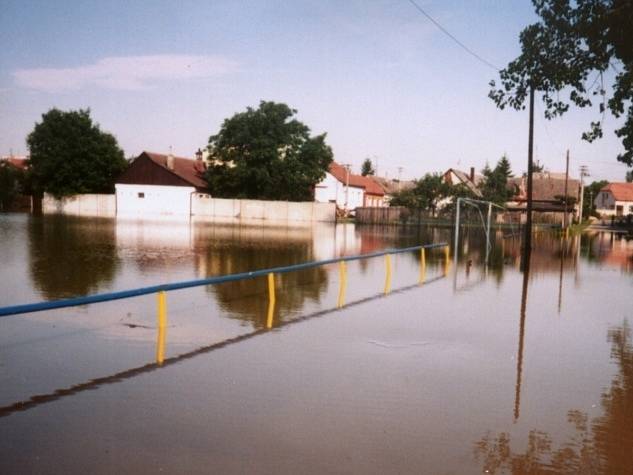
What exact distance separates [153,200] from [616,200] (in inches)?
3352

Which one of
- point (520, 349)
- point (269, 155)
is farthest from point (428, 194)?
point (520, 349)

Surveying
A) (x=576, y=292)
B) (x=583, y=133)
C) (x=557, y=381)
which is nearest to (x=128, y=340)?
(x=557, y=381)

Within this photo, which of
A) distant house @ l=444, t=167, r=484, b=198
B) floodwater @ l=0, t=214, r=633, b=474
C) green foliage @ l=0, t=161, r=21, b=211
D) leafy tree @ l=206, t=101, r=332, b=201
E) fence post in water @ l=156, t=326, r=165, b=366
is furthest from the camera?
distant house @ l=444, t=167, r=484, b=198

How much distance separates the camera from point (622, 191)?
10912cm

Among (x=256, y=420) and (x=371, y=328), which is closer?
(x=256, y=420)

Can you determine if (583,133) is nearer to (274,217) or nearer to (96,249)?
(96,249)

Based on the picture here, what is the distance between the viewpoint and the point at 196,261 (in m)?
19.2

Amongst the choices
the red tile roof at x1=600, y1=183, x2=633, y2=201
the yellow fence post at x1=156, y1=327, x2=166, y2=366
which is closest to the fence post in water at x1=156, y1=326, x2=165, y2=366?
the yellow fence post at x1=156, y1=327, x2=166, y2=366

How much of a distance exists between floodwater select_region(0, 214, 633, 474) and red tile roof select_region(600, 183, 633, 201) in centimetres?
10531

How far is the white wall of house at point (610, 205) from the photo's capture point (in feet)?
353

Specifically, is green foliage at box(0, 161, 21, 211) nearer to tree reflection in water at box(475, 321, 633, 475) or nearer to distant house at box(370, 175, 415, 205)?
distant house at box(370, 175, 415, 205)

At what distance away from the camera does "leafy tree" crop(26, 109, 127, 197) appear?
218 feet

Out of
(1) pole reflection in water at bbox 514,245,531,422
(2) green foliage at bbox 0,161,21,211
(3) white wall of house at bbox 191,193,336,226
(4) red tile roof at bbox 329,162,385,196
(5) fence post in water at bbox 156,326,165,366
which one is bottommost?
(1) pole reflection in water at bbox 514,245,531,422

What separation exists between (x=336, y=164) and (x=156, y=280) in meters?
76.8
